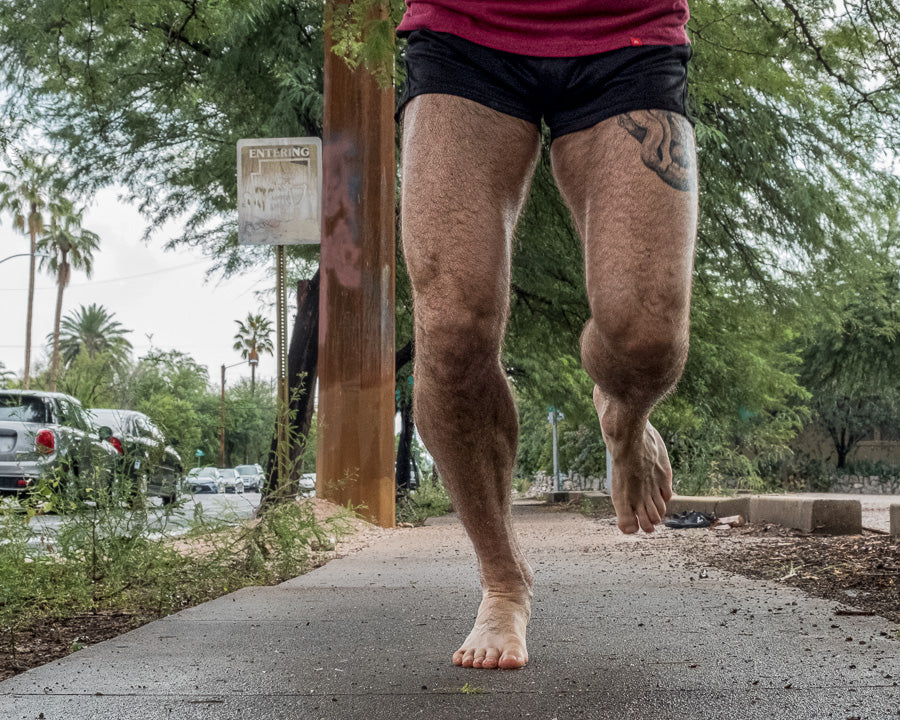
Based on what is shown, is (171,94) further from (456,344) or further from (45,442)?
(456,344)

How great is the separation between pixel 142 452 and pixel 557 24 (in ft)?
8.94

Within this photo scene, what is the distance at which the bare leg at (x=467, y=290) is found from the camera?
8.41 feet

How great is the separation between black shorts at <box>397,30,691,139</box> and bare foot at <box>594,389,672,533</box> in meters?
0.84

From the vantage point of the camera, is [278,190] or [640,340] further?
[278,190]

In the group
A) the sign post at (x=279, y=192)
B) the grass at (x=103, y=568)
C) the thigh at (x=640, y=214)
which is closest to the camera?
the thigh at (x=640, y=214)

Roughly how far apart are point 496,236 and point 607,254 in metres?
0.28

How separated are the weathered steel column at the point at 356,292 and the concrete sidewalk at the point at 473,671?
5.06 m

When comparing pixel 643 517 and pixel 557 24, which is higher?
pixel 557 24

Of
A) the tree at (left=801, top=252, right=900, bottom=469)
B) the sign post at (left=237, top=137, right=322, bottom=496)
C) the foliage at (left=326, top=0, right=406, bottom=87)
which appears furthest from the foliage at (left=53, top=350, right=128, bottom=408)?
the tree at (left=801, top=252, right=900, bottom=469)

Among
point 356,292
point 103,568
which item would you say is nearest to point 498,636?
point 103,568

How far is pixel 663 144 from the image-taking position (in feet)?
8.61

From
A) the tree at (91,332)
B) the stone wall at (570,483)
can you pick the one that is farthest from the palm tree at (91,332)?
the stone wall at (570,483)

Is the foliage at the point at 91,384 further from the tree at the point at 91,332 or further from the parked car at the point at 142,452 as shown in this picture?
the tree at the point at 91,332

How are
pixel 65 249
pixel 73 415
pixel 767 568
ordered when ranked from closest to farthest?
pixel 73 415 → pixel 767 568 → pixel 65 249
